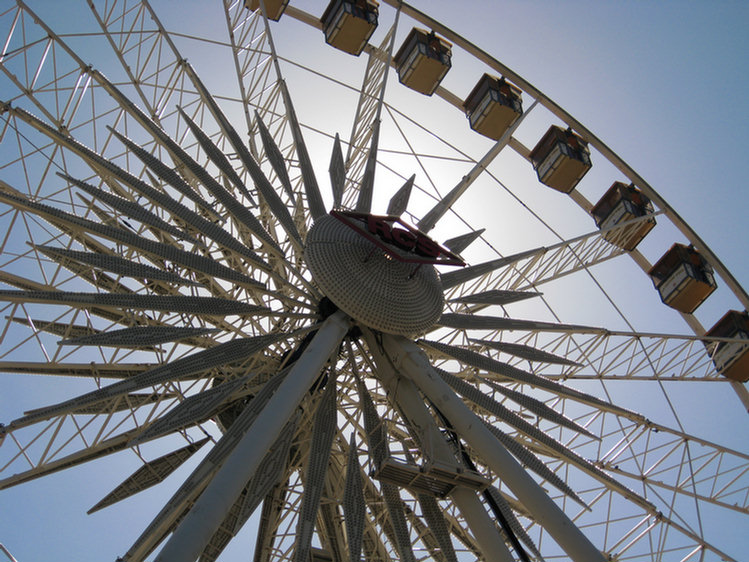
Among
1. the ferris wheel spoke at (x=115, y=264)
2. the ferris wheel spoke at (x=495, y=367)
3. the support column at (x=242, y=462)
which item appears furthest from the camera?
the ferris wheel spoke at (x=495, y=367)

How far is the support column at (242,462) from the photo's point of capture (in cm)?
898

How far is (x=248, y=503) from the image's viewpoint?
1286 centimetres

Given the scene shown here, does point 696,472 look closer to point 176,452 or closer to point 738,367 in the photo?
point 738,367

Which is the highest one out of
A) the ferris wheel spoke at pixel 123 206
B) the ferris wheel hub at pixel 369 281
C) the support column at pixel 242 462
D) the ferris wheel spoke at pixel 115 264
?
the ferris wheel hub at pixel 369 281

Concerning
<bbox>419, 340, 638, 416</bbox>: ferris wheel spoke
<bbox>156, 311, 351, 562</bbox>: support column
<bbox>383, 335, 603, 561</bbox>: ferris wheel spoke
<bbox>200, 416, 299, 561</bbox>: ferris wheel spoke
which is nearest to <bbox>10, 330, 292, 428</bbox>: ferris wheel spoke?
<bbox>156, 311, 351, 562</bbox>: support column

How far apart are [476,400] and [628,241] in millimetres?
12197

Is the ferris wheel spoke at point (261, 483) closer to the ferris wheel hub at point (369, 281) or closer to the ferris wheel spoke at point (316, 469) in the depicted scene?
the ferris wheel spoke at point (316, 469)

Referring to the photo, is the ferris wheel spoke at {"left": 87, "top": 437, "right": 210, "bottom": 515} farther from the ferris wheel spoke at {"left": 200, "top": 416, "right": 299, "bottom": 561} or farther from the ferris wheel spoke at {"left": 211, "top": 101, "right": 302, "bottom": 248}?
the ferris wheel spoke at {"left": 211, "top": 101, "right": 302, "bottom": 248}

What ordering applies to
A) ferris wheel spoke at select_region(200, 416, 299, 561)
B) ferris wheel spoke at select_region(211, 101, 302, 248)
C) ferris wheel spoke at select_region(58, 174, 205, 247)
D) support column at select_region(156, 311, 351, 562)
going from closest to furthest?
support column at select_region(156, 311, 351, 562) → ferris wheel spoke at select_region(200, 416, 299, 561) → ferris wheel spoke at select_region(58, 174, 205, 247) → ferris wheel spoke at select_region(211, 101, 302, 248)

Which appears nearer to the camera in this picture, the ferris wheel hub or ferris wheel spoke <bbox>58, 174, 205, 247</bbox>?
ferris wheel spoke <bbox>58, 174, 205, 247</bbox>

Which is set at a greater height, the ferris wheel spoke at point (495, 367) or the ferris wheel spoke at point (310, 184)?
the ferris wheel spoke at point (310, 184)

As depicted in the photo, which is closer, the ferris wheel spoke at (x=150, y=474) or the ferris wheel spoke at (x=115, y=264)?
the ferris wheel spoke at (x=115, y=264)

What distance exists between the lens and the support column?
29.4 ft

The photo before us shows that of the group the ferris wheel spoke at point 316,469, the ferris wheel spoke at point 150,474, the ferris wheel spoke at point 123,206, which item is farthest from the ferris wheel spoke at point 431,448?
the ferris wheel spoke at point 150,474
